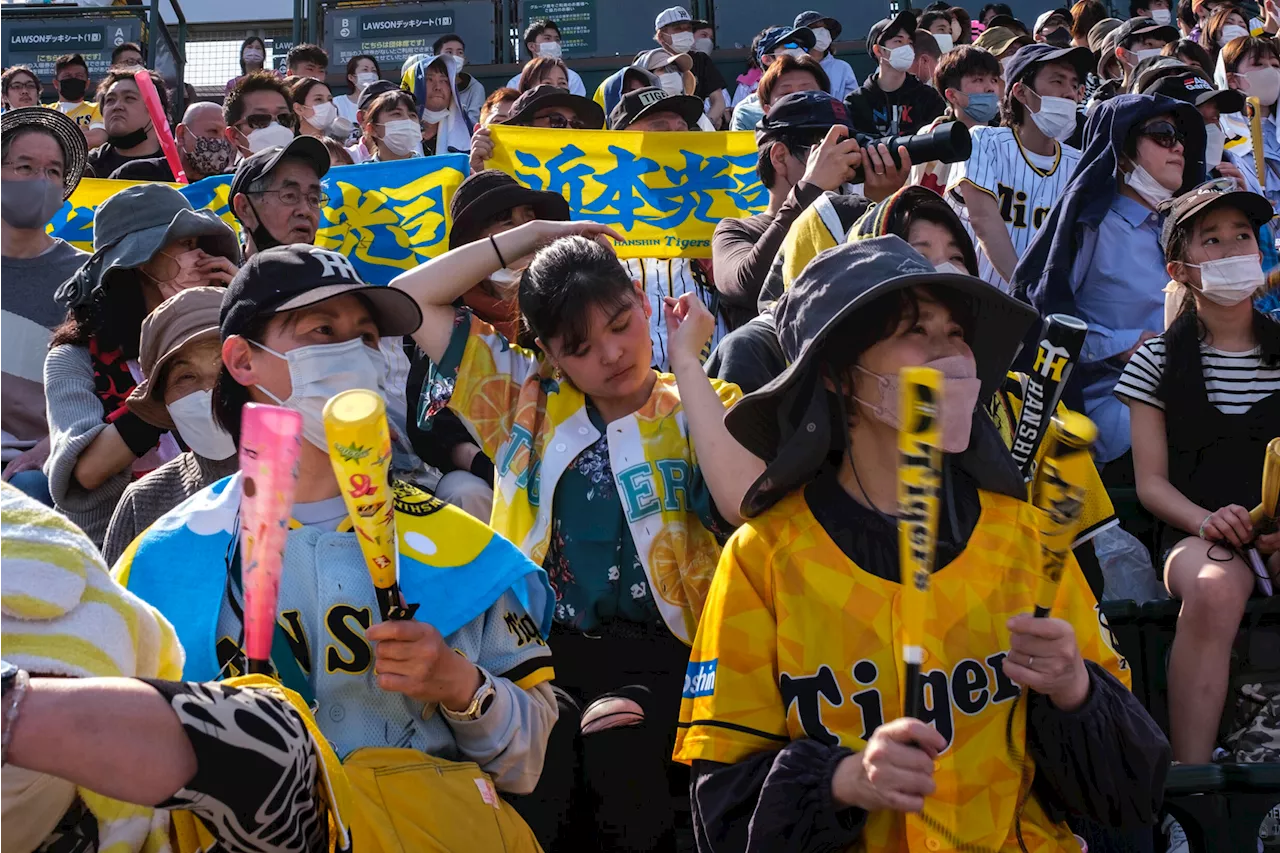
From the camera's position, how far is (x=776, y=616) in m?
2.50

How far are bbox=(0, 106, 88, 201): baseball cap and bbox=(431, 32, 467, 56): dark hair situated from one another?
770 centimetres

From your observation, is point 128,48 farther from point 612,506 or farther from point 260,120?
point 612,506

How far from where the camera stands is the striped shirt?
4.45 metres

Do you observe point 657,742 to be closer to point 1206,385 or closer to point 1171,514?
point 1171,514

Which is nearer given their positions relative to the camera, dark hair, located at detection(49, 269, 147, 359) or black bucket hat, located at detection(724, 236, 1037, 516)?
black bucket hat, located at detection(724, 236, 1037, 516)

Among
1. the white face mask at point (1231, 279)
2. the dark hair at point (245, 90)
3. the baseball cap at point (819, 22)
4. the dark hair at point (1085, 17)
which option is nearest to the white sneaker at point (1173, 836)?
the white face mask at point (1231, 279)

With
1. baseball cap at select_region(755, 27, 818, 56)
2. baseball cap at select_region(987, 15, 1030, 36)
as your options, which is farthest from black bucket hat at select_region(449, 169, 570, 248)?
baseball cap at select_region(987, 15, 1030, 36)

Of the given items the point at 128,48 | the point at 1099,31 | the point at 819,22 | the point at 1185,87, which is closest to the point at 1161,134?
the point at 1185,87

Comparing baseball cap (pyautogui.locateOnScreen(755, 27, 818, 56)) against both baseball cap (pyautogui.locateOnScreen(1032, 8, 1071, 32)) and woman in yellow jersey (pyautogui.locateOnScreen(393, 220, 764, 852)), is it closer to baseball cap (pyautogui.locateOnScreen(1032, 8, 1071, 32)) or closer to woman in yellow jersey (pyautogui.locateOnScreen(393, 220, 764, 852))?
baseball cap (pyautogui.locateOnScreen(1032, 8, 1071, 32))

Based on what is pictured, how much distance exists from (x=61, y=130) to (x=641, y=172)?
8.20 feet

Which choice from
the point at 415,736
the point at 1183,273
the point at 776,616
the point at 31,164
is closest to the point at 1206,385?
the point at 1183,273

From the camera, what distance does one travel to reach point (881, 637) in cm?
244

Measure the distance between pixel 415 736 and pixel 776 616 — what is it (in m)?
0.66

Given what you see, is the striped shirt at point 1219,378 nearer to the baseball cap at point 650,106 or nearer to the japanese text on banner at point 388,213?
the baseball cap at point 650,106
